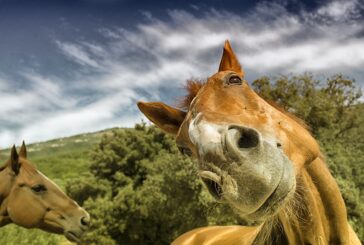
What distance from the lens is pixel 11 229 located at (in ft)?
31.1

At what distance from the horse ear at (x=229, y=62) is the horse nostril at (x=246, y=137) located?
0.94 metres

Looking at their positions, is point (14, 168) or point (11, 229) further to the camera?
point (11, 229)

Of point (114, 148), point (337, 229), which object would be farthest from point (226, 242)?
point (114, 148)

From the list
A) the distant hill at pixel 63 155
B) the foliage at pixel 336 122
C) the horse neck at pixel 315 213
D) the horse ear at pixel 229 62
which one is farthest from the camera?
the distant hill at pixel 63 155

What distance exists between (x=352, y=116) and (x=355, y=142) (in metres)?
1.45

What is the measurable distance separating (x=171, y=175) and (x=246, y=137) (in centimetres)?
1360

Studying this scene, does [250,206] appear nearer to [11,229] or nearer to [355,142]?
[11,229]

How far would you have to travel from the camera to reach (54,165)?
59.0 metres

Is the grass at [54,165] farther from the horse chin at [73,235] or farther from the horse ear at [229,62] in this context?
the horse ear at [229,62]

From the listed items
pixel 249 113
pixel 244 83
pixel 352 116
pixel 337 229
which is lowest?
pixel 337 229

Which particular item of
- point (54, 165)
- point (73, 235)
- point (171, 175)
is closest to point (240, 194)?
point (73, 235)

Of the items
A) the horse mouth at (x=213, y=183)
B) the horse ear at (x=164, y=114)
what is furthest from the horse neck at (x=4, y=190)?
the horse mouth at (x=213, y=183)

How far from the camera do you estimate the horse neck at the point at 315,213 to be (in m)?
2.23

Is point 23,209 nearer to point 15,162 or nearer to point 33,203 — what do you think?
point 33,203
